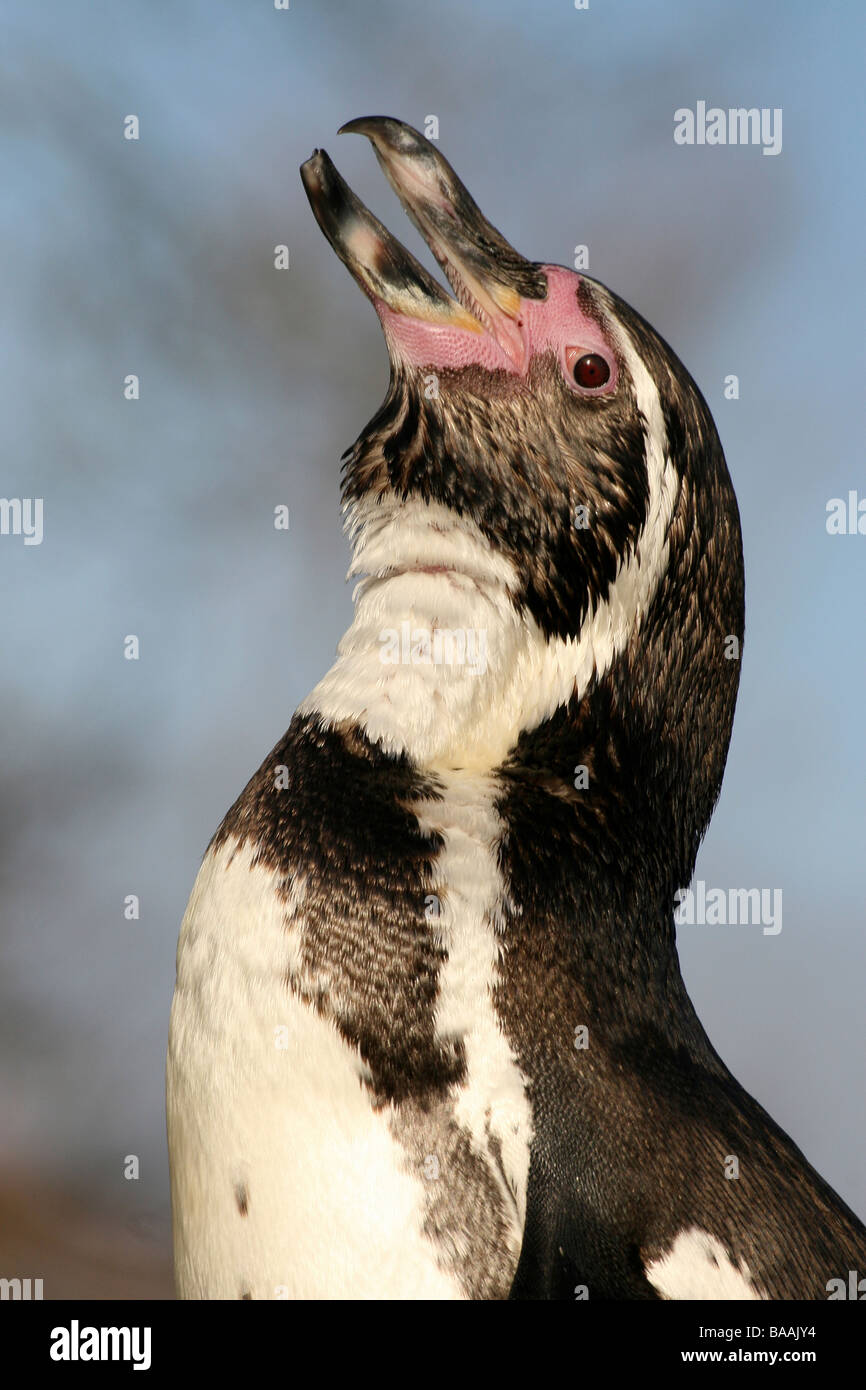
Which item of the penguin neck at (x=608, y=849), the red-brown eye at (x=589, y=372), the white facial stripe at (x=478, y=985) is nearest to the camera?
the white facial stripe at (x=478, y=985)

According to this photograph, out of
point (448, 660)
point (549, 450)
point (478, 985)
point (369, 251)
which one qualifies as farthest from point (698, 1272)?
point (369, 251)

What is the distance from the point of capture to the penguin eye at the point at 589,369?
67.5 inches

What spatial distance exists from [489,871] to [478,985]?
0.41 feet

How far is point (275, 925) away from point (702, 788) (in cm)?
58

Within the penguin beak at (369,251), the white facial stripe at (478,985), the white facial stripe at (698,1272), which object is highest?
the penguin beak at (369,251)

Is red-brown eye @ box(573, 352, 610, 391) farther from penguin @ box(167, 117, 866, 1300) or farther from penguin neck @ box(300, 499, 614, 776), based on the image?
penguin neck @ box(300, 499, 614, 776)

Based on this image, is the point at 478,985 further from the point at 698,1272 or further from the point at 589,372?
the point at 589,372

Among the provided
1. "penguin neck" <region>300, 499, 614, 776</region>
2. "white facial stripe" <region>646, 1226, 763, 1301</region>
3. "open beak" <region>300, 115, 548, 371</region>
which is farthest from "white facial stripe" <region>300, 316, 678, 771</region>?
"white facial stripe" <region>646, 1226, 763, 1301</region>

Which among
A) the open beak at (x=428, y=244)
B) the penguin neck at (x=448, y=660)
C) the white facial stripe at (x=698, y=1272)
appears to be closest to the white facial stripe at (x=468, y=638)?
the penguin neck at (x=448, y=660)

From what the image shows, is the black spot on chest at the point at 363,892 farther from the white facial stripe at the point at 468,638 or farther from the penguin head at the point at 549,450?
the penguin head at the point at 549,450

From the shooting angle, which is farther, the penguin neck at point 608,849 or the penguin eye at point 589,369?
the penguin eye at point 589,369

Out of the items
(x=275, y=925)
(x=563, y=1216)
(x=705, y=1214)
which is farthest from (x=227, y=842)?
(x=705, y=1214)

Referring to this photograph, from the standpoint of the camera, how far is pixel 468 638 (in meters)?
1.67
